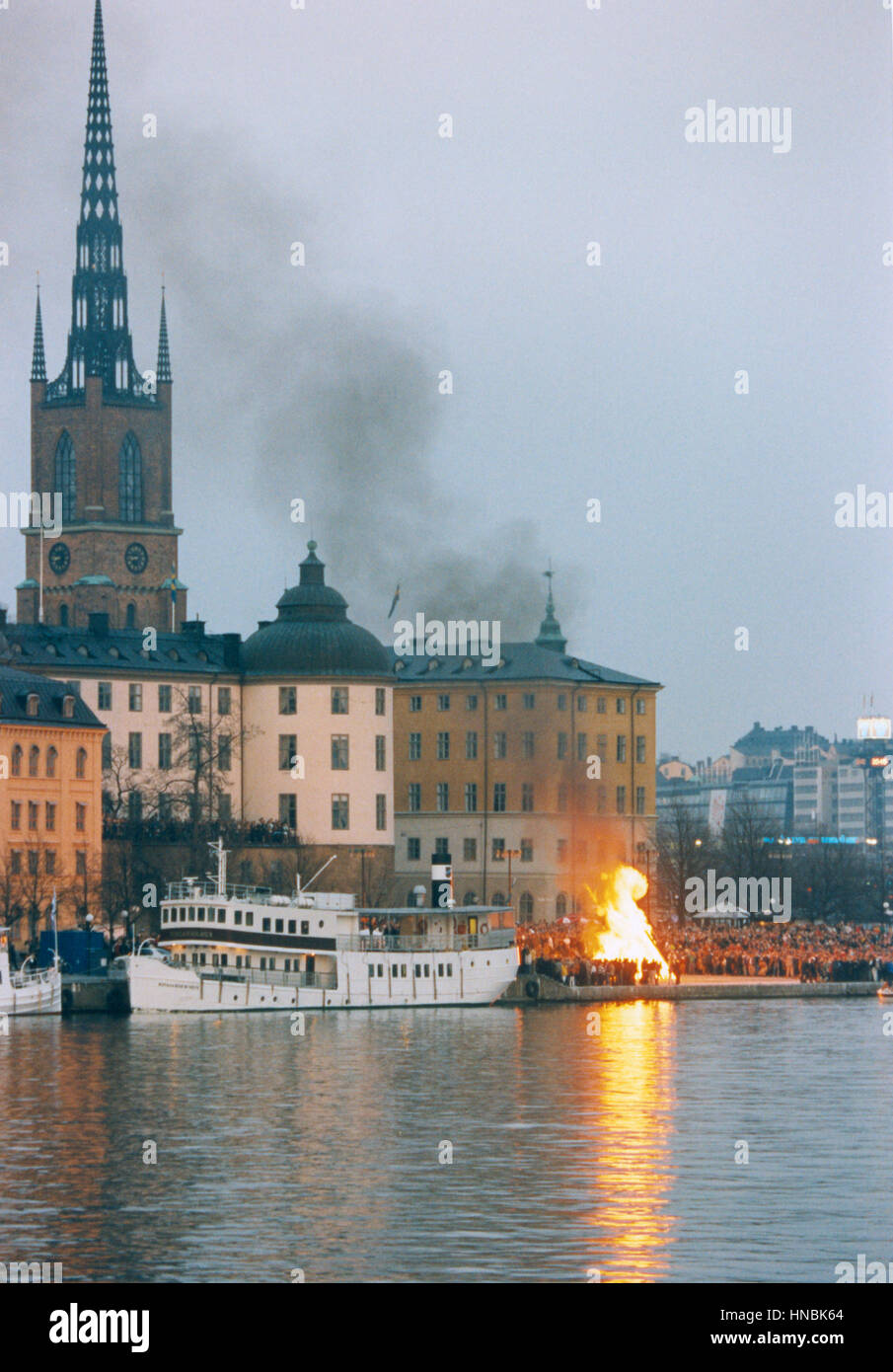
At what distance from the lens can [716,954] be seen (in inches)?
4771

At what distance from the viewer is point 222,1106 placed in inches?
2613

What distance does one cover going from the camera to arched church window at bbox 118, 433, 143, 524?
175375mm

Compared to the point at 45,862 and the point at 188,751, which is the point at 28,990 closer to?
the point at 45,862

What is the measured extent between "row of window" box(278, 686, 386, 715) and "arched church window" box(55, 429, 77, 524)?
37965 millimetres

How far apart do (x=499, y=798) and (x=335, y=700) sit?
17597 mm

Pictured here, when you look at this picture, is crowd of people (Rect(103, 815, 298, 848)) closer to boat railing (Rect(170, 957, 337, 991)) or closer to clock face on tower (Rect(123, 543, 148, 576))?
boat railing (Rect(170, 957, 337, 991))

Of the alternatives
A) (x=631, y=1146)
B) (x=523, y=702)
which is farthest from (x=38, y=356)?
(x=631, y=1146)

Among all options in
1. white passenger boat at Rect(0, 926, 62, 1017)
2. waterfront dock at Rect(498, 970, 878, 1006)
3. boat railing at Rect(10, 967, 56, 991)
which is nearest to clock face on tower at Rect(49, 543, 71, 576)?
waterfront dock at Rect(498, 970, 878, 1006)

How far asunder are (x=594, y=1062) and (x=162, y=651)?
65973 mm

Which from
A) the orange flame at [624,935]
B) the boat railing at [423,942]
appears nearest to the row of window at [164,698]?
the orange flame at [624,935]

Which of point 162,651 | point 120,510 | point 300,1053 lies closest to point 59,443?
point 120,510

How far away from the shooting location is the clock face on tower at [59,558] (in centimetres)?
17312

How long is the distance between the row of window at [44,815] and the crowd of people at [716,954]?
707 inches
